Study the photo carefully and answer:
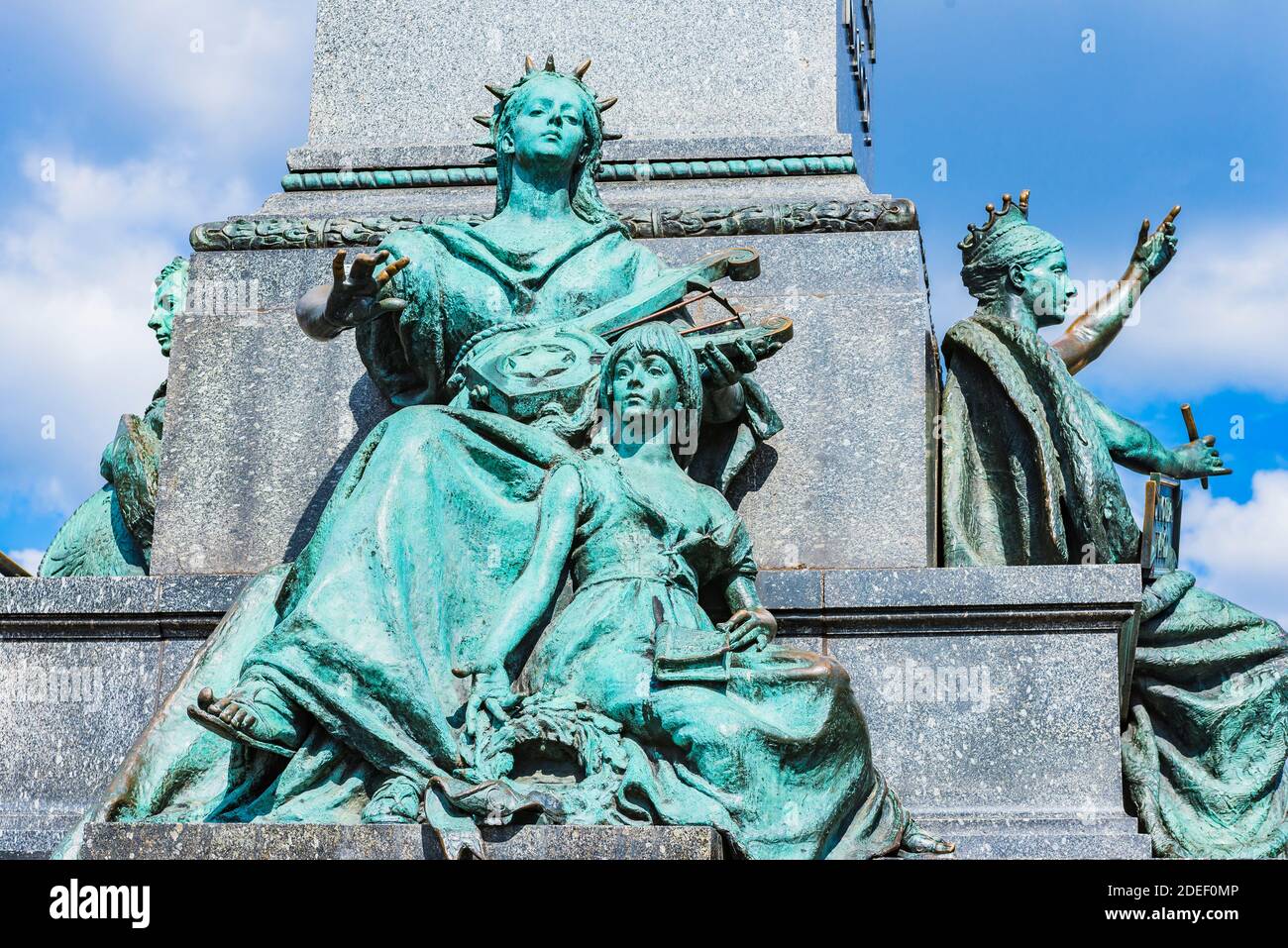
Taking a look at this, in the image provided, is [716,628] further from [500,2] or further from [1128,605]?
[500,2]

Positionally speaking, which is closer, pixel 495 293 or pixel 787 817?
pixel 787 817

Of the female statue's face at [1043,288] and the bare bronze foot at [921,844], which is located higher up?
the female statue's face at [1043,288]

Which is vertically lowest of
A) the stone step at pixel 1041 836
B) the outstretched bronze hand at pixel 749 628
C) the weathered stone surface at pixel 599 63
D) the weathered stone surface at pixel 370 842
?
the stone step at pixel 1041 836

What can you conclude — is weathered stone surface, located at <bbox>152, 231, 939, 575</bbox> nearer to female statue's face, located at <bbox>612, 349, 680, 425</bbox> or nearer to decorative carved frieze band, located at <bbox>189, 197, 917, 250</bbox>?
decorative carved frieze band, located at <bbox>189, 197, 917, 250</bbox>

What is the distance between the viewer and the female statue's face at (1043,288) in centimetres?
1012

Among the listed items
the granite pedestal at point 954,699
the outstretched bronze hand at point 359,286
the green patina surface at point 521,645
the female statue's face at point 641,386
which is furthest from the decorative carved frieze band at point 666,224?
the granite pedestal at point 954,699

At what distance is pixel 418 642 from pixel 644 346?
146 cm

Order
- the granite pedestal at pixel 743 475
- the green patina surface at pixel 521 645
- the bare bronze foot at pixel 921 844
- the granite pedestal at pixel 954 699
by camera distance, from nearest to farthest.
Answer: the green patina surface at pixel 521 645 < the bare bronze foot at pixel 921 844 < the granite pedestal at pixel 954 699 < the granite pedestal at pixel 743 475

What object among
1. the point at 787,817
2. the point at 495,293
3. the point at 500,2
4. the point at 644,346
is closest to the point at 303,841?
the point at 787,817

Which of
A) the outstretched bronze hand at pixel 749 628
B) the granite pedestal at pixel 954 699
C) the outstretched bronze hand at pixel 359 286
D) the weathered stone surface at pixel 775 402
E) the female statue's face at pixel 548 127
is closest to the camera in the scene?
the outstretched bronze hand at pixel 749 628

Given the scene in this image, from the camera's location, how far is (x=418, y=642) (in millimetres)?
7641

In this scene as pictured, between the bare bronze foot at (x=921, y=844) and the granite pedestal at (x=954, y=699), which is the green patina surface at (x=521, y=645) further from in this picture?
the granite pedestal at (x=954, y=699)

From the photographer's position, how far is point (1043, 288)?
1012 centimetres

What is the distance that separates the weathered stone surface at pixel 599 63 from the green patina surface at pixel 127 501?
113 centimetres
